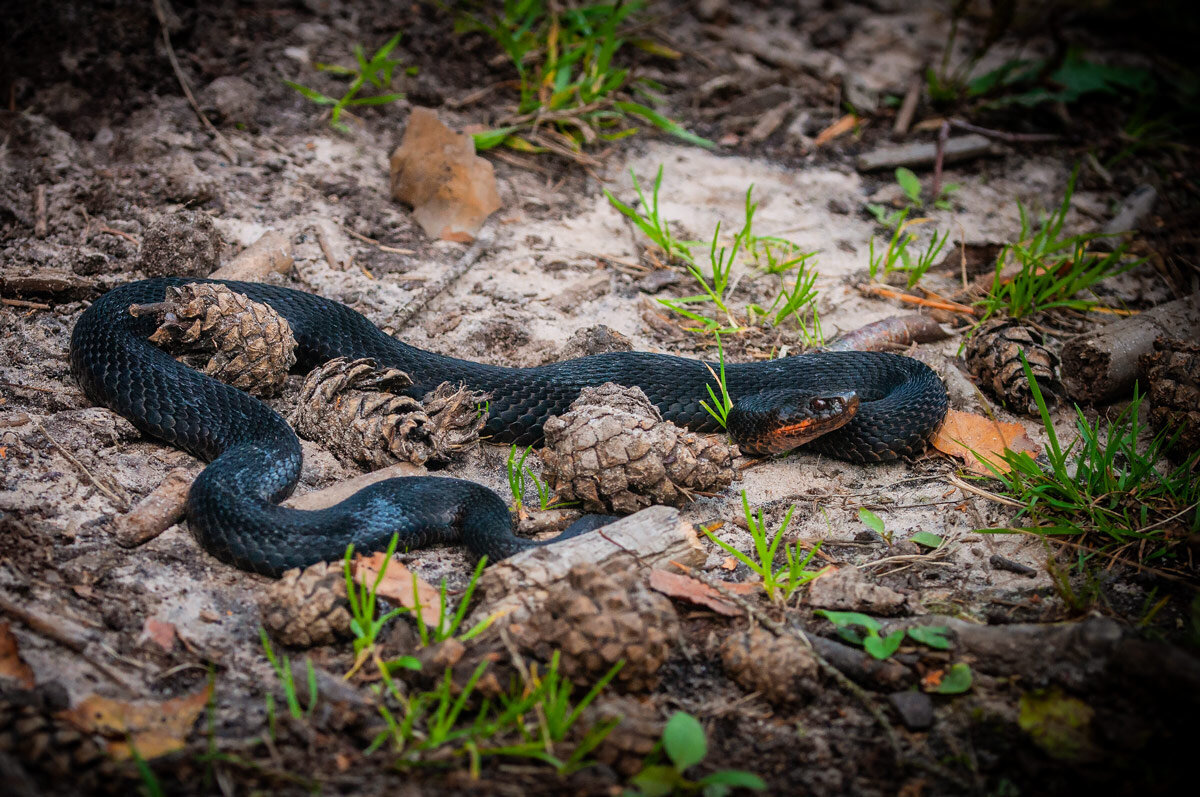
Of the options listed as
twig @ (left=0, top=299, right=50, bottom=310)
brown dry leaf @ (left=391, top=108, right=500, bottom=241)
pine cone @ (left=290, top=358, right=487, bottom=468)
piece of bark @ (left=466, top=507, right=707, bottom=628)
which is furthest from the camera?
brown dry leaf @ (left=391, top=108, right=500, bottom=241)

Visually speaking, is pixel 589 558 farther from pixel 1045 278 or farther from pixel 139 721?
pixel 1045 278

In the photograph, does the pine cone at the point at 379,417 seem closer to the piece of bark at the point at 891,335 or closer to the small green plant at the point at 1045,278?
→ the piece of bark at the point at 891,335

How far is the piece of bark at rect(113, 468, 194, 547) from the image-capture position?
309cm

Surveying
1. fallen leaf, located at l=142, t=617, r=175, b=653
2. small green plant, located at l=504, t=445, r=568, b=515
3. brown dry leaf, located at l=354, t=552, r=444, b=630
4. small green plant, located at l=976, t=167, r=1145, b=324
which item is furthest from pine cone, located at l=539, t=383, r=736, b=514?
small green plant, located at l=976, t=167, r=1145, b=324

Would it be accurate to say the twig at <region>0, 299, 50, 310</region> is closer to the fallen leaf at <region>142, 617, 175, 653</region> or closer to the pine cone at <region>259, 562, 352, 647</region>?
the fallen leaf at <region>142, 617, 175, 653</region>

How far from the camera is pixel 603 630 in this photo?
2.50 metres

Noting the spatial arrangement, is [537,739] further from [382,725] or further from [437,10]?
[437,10]

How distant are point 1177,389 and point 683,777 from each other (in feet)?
11.2

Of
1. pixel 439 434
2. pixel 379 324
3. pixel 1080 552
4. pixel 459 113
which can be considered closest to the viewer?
pixel 1080 552

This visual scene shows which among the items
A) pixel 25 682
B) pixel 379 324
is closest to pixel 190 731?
pixel 25 682

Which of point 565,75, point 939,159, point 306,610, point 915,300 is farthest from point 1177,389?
point 565,75

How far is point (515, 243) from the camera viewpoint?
5.49 meters

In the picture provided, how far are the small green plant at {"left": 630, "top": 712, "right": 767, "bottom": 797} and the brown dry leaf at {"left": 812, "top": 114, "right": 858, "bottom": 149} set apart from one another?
19.0ft

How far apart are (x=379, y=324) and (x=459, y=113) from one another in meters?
2.55
